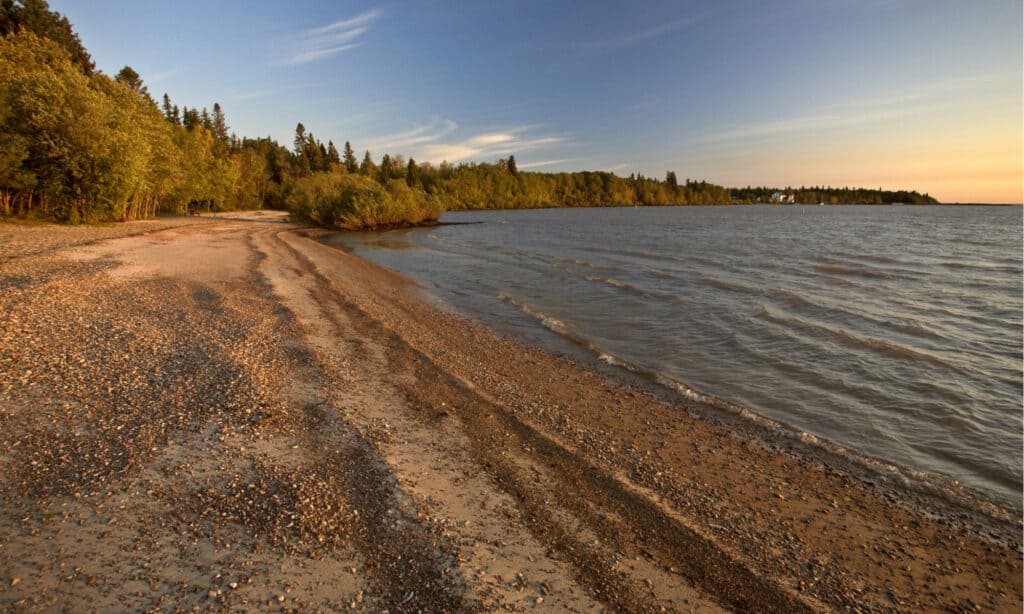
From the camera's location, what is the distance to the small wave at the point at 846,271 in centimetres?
2484

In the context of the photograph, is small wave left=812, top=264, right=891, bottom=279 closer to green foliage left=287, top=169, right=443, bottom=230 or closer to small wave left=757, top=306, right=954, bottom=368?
small wave left=757, top=306, right=954, bottom=368

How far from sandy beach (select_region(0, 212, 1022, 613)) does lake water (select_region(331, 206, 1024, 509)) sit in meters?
1.68

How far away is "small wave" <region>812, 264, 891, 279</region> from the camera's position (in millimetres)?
24841

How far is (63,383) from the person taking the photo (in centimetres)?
785

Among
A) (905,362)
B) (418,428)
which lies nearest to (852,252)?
(905,362)

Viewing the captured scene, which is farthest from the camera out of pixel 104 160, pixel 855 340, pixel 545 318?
pixel 104 160

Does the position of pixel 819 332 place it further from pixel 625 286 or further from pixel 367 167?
pixel 367 167

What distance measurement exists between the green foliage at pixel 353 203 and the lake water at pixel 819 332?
84.8ft

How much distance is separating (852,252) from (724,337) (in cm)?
2821

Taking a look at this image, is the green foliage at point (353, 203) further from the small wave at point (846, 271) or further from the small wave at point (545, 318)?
the small wave at point (846, 271)

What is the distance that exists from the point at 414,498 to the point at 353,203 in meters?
53.6

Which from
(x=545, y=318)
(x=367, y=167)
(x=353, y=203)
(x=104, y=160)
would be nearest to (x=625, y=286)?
(x=545, y=318)

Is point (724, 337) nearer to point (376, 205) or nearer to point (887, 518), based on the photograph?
point (887, 518)

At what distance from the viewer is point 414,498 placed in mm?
5660
